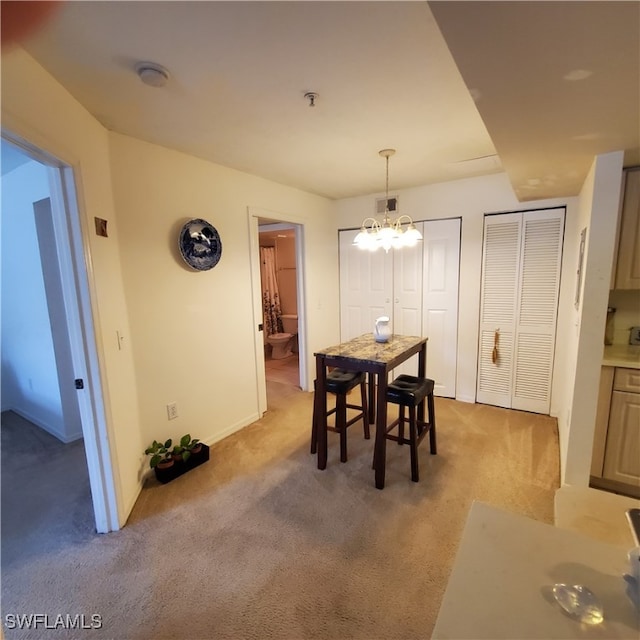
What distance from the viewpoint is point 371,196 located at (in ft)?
12.7

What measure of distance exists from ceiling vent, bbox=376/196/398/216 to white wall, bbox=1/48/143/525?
269 cm

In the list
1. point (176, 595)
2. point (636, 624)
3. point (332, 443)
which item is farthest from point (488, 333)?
point (176, 595)

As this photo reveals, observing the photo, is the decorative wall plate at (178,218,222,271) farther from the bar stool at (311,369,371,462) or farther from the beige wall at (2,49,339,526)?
the bar stool at (311,369,371,462)

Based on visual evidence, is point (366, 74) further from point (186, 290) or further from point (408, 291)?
point (408, 291)

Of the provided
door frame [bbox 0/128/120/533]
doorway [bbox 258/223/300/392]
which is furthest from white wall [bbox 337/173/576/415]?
door frame [bbox 0/128/120/533]

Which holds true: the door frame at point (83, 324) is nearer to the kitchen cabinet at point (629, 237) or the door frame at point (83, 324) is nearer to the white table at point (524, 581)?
the white table at point (524, 581)

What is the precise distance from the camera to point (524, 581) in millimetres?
776

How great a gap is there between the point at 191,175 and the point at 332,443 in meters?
2.45

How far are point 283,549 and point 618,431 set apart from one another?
84.0 inches

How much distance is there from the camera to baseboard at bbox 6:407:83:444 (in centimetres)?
295

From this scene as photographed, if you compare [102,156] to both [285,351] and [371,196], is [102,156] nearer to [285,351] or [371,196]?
[371,196]

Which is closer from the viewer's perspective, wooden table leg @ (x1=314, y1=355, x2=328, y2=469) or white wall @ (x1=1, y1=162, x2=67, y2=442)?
wooden table leg @ (x1=314, y1=355, x2=328, y2=469)

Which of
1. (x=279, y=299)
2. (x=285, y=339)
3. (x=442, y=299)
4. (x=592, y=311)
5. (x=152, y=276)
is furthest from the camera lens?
(x=279, y=299)

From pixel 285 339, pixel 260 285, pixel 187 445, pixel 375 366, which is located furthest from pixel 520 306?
pixel 285 339
